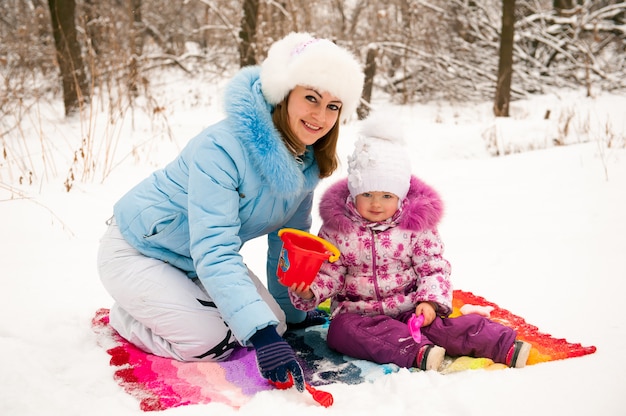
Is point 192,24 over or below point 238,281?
over

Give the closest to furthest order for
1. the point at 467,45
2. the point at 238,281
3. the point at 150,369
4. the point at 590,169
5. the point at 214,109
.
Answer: the point at 238,281
the point at 150,369
the point at 590,169
the point at 214,109
the point at 467,45

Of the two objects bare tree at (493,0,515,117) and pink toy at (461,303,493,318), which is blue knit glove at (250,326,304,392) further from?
bare tree at (493,0,515,117)

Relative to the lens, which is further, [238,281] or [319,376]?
[319,376]

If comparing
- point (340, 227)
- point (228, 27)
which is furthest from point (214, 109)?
point (340, 227)

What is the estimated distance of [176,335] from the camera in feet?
6.35

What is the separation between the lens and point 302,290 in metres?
1.90

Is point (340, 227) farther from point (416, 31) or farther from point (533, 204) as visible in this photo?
point (416, 31)

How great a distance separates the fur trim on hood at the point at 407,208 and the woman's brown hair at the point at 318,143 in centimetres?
15

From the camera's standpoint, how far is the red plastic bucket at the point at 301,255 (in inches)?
70.4

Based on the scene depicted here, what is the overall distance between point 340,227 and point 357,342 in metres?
0.48

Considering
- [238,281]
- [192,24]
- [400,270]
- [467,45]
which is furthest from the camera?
[192,24]

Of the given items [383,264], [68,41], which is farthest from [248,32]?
[383,264]

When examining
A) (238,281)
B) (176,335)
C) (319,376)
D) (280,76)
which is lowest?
(319,376)

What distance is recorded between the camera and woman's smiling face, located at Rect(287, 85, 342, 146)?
1.90m
